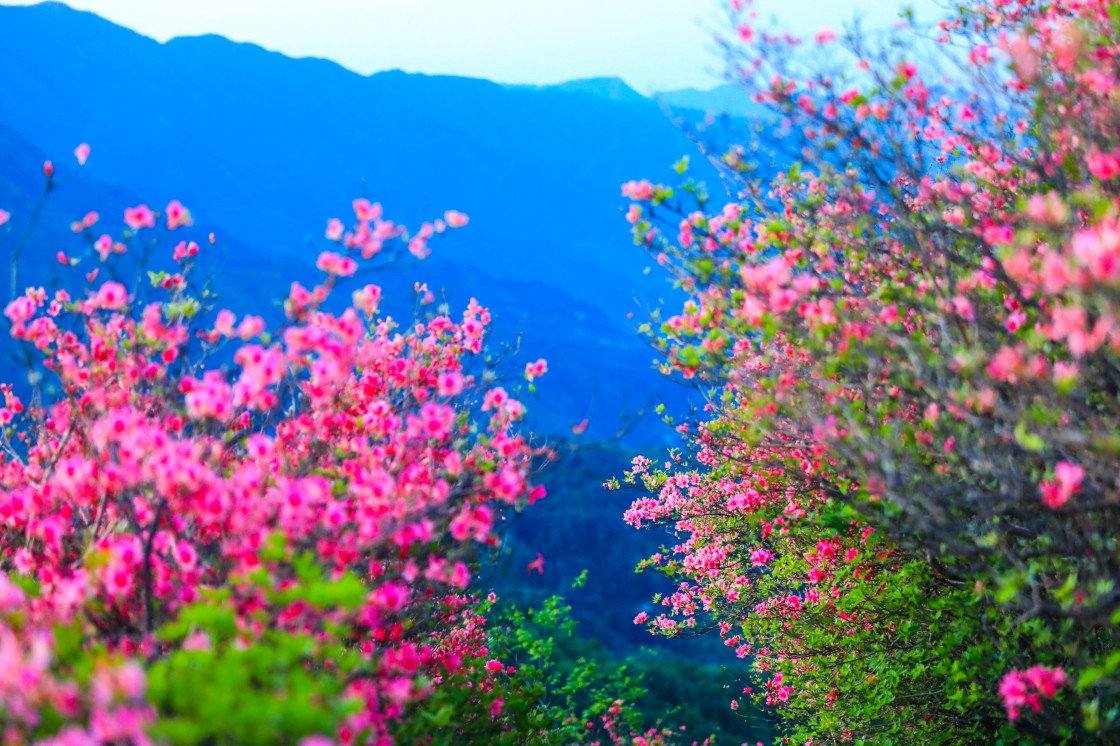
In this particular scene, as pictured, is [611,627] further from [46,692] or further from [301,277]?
[301,277]

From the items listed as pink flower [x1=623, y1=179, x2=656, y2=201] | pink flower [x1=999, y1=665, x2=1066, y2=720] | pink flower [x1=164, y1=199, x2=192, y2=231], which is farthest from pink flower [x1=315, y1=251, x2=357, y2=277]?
pink flower [x1=999, y1=665, x2=1066, y2=720]

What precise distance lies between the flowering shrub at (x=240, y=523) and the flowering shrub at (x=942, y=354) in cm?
223

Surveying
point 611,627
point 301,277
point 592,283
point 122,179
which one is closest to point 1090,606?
point 611,627

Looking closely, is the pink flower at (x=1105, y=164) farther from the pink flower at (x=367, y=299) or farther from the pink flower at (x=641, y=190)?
the pink flower at (x=367, y=299)

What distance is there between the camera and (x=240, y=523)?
4.85 meters

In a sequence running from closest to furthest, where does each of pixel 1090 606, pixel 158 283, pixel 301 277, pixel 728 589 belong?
1. pixel 1090 606
2. pixel 158 283
3. pixel 728 589
4. pixel 301 277

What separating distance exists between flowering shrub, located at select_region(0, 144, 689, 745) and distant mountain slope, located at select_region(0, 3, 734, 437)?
106352mm

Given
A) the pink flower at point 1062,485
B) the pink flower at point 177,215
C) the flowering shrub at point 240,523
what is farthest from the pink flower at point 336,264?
the pink flower at point 1062,485

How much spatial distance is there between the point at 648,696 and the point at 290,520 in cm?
2535

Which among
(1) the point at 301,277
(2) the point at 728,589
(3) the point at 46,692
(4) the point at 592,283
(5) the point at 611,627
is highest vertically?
(4) the point at 592,283

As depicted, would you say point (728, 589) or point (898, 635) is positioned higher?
point (728, 589)

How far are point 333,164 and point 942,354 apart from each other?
167m

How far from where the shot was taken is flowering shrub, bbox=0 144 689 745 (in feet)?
11.0

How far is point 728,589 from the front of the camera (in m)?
11.3
